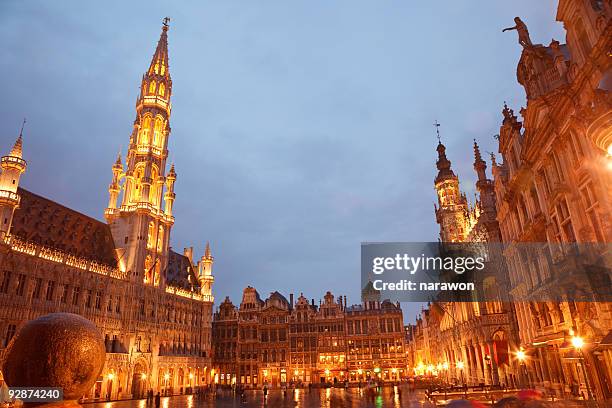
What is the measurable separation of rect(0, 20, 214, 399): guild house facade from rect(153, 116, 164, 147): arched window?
0.18m

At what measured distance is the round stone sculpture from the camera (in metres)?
7.05

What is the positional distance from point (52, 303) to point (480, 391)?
44.3m

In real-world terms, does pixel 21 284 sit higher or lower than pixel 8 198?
lower

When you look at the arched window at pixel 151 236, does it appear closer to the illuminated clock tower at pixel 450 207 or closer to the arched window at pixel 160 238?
the arched window at pixel 160 238

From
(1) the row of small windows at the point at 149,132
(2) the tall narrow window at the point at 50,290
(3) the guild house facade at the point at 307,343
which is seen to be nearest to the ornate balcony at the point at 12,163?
(2) the tall narrow window at the point at 50,290

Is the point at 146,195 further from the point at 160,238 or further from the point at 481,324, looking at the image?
the point at 481,324

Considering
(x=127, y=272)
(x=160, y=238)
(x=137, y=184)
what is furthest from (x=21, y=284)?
(x=137, y=184)

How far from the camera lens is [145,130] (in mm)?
69312

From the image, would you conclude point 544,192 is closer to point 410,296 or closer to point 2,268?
point 410,296

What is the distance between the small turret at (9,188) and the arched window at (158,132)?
2698 cm

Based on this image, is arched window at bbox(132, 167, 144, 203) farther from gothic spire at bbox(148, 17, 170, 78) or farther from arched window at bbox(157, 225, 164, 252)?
gothic spire at bbox(148, 17, 170, 78)

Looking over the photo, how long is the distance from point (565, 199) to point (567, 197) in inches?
19.9

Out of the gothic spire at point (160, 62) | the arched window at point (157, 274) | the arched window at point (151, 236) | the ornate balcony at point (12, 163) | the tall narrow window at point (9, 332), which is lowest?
the tall narrow window at point (9, 332)
